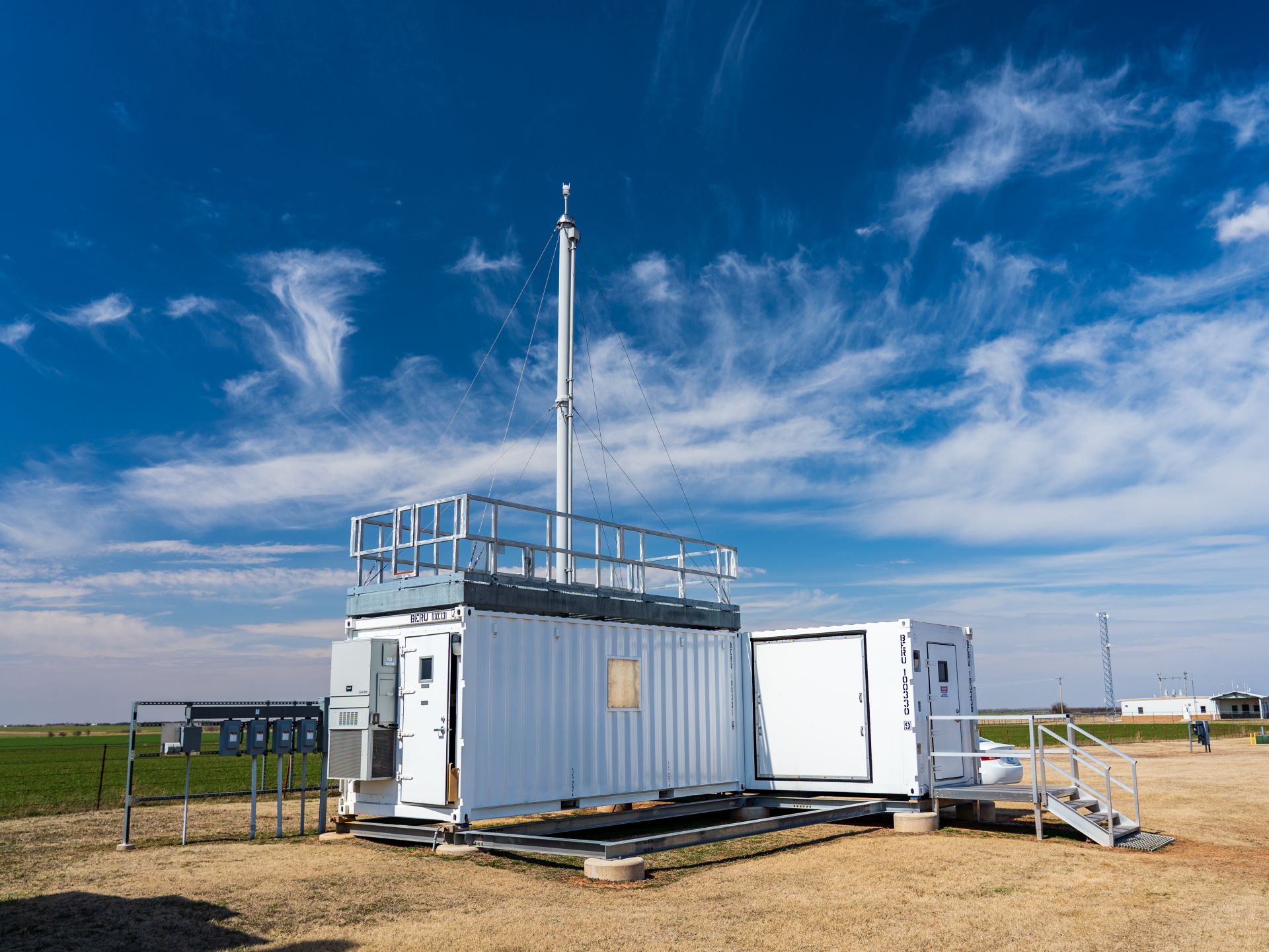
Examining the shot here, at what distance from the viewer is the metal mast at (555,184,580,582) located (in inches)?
811

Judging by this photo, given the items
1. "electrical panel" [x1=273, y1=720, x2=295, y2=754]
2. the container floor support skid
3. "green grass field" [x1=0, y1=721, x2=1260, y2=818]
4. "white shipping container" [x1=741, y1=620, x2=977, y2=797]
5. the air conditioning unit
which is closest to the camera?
the container floor support skid

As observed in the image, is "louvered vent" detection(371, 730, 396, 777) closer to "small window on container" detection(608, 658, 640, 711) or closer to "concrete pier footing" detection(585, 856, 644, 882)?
"small window on container" detection(608, 658, 640, 711)

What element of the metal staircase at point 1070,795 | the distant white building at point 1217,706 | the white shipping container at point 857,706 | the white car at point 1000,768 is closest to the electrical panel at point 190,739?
the white shipping container at point 857,706

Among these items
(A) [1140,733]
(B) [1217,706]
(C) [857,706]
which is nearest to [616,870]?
(C) [857,706]

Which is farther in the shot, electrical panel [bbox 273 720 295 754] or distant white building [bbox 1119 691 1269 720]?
distant white building [bbox 1119 691 1269 720]

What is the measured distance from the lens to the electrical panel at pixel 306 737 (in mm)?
15898

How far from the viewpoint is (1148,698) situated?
4353 inches

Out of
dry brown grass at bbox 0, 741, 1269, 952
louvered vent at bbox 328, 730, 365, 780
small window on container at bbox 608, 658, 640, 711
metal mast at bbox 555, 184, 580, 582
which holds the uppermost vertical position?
metal mast at bbox 555, 184, 580, 582

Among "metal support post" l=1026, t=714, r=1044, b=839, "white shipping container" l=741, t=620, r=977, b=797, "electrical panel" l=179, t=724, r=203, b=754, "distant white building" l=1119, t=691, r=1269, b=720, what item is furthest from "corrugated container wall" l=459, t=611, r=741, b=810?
"distant white building" l=1119, t=691, r=1269, b=720

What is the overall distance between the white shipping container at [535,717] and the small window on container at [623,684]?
0.07ft

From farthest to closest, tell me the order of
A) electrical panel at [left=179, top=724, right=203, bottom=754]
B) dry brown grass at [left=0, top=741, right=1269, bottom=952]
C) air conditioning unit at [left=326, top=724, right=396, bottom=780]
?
electrical panel at [left=179, top=724, right=203, bottom=754] → air conditioning unit at [left=326, top=724, right=396, bottom=780] → dry brown grass at [left=0, top=741, right=1269, bottom=952]

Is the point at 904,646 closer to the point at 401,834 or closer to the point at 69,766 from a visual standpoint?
the point at 401,834

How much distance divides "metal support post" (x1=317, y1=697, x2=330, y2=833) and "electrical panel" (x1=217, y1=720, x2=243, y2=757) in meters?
1.34

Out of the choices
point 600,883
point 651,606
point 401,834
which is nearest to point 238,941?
point 600,883
